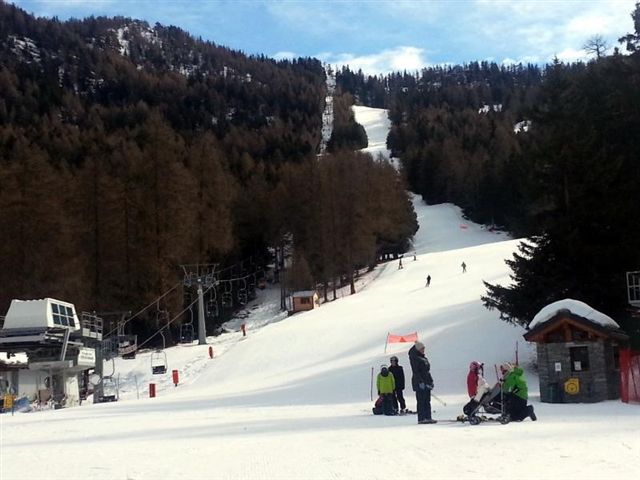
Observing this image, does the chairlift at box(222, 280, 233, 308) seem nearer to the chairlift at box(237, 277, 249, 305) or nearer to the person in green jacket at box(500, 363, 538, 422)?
the chairlift at box(237, 277, 249, 305)

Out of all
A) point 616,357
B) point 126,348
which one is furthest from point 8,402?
point 616,357

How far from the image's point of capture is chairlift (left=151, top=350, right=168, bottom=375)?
3228 cm

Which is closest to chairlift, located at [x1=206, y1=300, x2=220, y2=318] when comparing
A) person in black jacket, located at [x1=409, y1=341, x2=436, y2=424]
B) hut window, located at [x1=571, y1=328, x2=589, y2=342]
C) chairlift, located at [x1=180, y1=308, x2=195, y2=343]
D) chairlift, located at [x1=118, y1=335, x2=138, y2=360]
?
chairlift, located at [x1=180, y1=308, x2=195, y2=343]

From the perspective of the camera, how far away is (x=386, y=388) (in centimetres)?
1483

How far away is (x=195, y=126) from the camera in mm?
133875

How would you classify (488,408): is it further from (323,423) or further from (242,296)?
(242,296)

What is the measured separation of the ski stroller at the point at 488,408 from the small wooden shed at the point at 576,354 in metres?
5.31

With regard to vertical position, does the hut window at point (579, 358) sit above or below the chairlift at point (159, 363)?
above

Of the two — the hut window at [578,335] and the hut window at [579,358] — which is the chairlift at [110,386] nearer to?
the hut window at [579,358]

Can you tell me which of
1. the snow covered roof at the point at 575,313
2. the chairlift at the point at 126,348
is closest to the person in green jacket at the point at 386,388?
the snow covered roof at the point at 575,313

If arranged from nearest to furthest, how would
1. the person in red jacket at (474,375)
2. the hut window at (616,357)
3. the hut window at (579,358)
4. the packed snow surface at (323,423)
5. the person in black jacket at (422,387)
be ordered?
the packed snow surface at (323,423), the person in black jacket at (422,387), the person in red jacket at (474,375), the hut window at (579,358), the hut window at (616,357)

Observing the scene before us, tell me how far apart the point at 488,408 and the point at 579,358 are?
22.0 ft

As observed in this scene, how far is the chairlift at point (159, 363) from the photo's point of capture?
32.3 m

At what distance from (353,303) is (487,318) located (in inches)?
500
